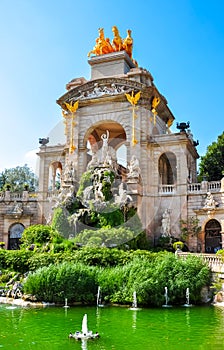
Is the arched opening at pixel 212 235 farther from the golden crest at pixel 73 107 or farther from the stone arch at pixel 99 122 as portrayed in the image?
the golden crest at pixel 73 107

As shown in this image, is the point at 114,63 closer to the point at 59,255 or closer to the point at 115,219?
the point at 115,219

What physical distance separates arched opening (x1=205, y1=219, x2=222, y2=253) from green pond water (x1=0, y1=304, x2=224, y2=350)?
9126 mm

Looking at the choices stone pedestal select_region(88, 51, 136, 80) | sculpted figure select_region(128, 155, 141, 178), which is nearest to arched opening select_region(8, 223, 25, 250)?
sculpted figure select_region(128, 155, 141, 178)

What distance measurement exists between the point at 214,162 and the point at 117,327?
22.3m

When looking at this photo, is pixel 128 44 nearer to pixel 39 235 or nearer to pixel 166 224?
pixel 166 224

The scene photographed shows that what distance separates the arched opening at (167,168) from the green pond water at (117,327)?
1364cm

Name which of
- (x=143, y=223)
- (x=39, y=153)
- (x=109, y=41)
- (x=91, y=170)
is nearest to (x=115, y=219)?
(x=143, y=223)

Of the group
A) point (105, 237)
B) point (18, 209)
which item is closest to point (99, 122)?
point (18, 209)

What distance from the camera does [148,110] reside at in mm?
26891

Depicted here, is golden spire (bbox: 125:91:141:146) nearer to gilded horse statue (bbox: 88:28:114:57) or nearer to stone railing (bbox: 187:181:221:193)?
stone railing (bbox: 187:181:221:193)

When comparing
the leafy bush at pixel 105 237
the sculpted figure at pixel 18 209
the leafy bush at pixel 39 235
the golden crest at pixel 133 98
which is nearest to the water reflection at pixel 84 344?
the leafy bush at pixel 105 237

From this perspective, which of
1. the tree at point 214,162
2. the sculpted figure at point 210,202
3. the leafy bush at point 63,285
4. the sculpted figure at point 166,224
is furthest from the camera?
the tree at point 214,162

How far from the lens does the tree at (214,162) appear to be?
31.7m

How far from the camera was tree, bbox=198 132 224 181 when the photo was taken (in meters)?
31.7
